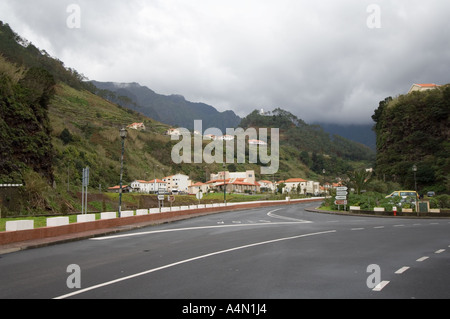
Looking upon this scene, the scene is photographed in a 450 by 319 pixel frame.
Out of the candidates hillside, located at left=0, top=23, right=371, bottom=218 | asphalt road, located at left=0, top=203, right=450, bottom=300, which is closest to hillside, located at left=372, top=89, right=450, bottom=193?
hillside, located at left=0, top=23, right=371, bottom=218

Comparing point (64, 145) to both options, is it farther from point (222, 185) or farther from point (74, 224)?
point (74, 224)

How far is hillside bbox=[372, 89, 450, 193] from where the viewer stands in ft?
251

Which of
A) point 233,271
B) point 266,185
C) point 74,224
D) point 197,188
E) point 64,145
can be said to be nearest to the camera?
point 233,271

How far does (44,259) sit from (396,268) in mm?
8984

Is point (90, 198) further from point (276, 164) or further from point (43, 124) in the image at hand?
point (276, 164)

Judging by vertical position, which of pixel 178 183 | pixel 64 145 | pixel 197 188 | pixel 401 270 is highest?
pixel 64 145

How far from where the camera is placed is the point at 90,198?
5838 cm

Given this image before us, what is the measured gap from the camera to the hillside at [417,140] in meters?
76.5

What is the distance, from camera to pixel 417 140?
278ft

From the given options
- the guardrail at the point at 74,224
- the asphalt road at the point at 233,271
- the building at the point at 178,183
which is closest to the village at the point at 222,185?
the building at the point at 178,183

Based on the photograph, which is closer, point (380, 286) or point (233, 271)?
point (380, 286)

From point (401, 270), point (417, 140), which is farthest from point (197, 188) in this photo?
point (401, 270)

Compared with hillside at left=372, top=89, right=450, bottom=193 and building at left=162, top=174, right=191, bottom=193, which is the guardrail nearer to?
hillside at left=372, top=89, right=450, bottom=193

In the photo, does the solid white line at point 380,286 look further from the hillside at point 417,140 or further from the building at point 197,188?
the building at point 197,188
